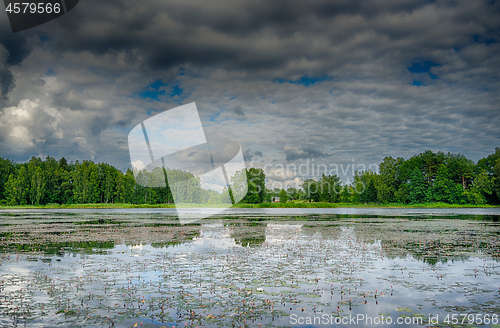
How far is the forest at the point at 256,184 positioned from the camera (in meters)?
113

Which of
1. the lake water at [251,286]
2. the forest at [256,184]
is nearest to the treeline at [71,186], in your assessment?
the forest at [256,184]

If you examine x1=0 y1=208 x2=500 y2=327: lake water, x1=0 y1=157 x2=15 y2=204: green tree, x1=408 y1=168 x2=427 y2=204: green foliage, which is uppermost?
x1=0 y1=157 x2=15 y2=204: green tree

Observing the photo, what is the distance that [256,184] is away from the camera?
462 feet

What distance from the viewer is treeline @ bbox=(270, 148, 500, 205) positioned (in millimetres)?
106500

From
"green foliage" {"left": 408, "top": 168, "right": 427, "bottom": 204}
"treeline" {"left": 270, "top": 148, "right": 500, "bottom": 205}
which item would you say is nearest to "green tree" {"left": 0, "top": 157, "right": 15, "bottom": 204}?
"treeline" {"left": 270, "top": 148, "right": 500, "bottom": 205}

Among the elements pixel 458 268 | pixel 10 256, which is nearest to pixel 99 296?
pixel 10 256

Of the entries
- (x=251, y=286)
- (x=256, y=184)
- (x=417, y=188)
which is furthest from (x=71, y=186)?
(x=251, y=286)

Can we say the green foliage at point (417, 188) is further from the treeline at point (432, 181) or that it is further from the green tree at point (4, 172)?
the green tree at point (4, 172)

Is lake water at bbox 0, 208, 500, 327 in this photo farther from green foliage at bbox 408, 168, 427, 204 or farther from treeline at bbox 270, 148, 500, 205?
green foliage at bbox 408, 168, 427, 204

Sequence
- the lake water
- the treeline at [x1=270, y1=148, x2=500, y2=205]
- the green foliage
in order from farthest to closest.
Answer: the green foliage, the treeline at [x1=270, y1=148, x2=500, y2=205], the lake water

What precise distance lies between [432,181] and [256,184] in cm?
6706

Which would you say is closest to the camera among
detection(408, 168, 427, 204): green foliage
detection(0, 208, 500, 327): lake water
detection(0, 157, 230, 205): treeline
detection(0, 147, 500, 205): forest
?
detection(0, 208, 500, 327): lake water

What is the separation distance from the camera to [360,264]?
50.6ft

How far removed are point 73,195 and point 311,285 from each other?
134m
